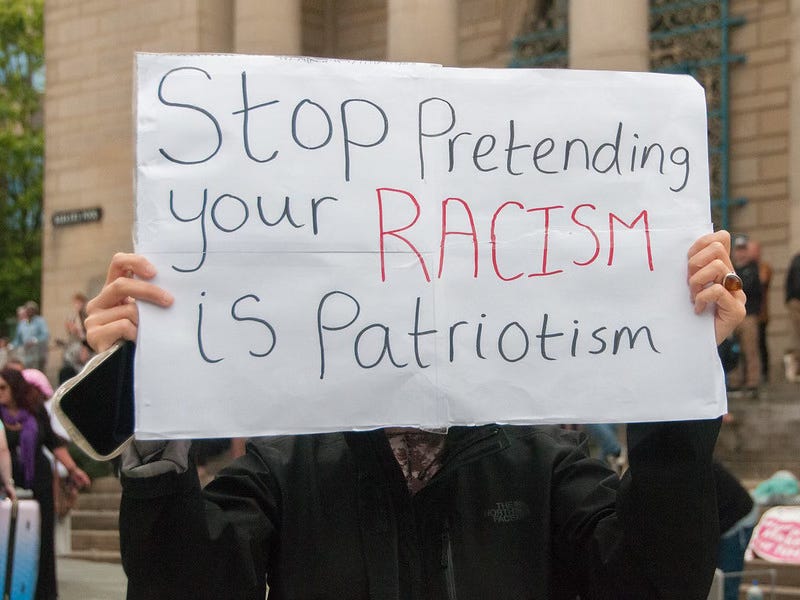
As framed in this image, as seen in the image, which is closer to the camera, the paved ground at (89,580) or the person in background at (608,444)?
the paved ground at (89,580)

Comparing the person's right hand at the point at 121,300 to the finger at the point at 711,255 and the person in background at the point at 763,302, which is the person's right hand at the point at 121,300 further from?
the person in background at the point at 763,302

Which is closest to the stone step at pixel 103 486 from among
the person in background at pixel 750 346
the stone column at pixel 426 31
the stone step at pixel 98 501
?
the stone step at pixel 98 501

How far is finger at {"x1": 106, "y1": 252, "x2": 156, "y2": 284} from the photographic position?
2.83m

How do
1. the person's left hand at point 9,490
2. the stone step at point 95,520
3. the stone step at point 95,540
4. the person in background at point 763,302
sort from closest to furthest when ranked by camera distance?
1. the person's left hand at point 9,490
2. the person in background at point 763,302
3. the stone step at point 95,540
4. the stone step at point 95,520

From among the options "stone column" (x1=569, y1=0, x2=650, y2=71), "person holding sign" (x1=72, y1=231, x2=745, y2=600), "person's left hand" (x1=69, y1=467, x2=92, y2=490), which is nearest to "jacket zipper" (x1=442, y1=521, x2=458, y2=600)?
"person holding sign" (x1=72, y1=231, x2=745, y2=600)

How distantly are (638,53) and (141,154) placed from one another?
48.6 feet

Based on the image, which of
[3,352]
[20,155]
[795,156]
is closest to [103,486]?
[3,352]

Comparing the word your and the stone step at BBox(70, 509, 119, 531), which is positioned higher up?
the word your

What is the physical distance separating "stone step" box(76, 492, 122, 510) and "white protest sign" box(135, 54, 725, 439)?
1315 cm

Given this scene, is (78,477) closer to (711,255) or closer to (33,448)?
(33,448)

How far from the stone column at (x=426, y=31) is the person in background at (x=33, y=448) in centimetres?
1010

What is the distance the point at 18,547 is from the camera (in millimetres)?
9016

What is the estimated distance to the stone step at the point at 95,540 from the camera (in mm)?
14750

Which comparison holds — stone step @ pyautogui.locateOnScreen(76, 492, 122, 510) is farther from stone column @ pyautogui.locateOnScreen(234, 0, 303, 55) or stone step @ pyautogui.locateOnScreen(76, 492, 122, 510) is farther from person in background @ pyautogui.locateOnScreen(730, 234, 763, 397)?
stone column @ pyautogui.locateOnScreen(234, 0, 303, 55)
